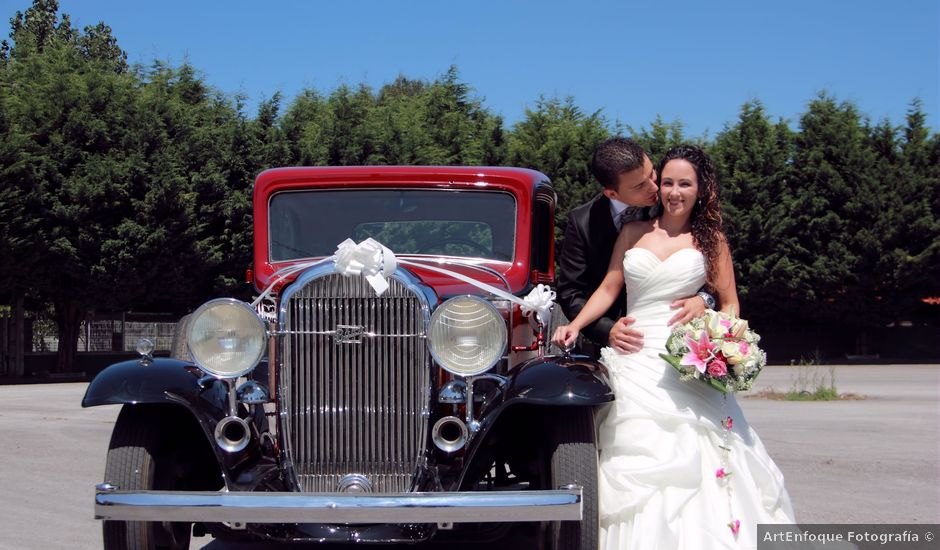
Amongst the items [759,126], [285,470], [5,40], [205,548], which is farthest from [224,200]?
[5,40]

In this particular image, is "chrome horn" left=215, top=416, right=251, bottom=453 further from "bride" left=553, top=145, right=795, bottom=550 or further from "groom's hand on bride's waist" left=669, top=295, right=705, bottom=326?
"groom's hand on bride's waist" left=669, top=295, right=705, bottom=326

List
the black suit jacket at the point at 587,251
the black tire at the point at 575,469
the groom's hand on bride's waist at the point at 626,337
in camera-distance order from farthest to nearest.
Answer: the black suit jacket at the point at 587,251, the groom's hand on bride's waist at the point at 626,337, the black tire at the point at 575,469

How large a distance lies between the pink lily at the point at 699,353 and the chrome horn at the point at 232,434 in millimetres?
1775

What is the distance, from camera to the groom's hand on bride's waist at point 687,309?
426 cm

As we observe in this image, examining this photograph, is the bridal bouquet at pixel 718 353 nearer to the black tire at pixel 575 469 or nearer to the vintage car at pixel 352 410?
the vintage car at pixel 352 410

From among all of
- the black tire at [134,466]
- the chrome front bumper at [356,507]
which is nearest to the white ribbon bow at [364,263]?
the chrome front bumper at [356,507]

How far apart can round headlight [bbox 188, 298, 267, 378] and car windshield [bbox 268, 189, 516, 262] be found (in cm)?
145

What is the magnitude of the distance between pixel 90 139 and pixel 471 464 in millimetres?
18897

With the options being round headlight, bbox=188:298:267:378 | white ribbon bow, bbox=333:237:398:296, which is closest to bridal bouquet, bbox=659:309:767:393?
white ribbon bow, bbox=333:237:398:296

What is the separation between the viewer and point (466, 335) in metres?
3.86

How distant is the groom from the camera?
4527mm

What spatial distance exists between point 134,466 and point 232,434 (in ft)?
1.28

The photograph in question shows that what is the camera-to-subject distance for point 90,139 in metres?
20.6

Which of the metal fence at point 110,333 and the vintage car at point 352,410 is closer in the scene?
the vintage car at point 352,410
